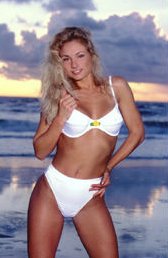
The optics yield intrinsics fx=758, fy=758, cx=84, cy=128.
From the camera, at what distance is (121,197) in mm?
6855

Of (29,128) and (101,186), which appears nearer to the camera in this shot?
(101,186)

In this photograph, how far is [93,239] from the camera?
11.2ft

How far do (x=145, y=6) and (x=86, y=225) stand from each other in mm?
7981

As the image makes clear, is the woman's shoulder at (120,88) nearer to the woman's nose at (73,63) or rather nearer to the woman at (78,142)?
the woman at (78,142)

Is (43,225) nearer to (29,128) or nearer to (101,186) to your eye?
(101,186)

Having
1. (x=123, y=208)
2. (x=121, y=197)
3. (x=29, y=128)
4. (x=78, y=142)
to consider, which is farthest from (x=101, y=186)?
(x=29, y=128)

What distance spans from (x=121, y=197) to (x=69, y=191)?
3.43 m

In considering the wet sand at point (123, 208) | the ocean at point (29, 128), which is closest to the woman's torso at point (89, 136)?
the wet sand at point (123, 208)

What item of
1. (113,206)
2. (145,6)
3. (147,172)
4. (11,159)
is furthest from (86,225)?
(145,6)

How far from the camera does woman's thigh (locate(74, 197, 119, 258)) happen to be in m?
3.38

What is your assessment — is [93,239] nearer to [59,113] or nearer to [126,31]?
[59,113]

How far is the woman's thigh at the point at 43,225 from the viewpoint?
11.0ft

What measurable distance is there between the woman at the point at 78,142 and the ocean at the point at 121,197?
1.47m

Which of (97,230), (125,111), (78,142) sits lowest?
(97,230)
